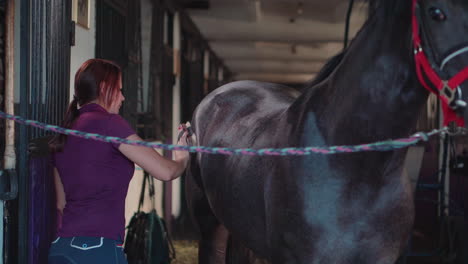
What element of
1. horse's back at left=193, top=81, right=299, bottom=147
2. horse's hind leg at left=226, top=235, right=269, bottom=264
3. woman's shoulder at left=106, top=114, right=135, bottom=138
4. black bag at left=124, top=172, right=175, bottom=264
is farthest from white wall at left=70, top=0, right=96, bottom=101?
woman's shoulder at left=106, top=114, right=135, bottom=138

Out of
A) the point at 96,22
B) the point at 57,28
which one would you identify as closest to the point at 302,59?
the point at 96,22

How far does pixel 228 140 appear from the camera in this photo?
269 centimetres

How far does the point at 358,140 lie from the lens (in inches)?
69.5

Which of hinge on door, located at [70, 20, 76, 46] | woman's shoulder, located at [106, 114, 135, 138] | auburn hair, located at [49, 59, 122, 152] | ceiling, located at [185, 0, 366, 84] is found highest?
ceiling, located at [185, 0, 366, 84]

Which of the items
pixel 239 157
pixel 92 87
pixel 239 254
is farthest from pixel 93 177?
pixel 239 254

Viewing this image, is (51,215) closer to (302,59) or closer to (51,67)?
(51,67)

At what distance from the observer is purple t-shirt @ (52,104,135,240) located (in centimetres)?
177

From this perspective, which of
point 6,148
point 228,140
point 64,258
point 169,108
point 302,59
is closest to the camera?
point 64,258

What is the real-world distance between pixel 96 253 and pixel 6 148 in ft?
2.17

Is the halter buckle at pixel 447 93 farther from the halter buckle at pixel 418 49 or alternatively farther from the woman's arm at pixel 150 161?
the woman's arm at pixel 150 161

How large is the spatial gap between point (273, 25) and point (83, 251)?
6.90 meters

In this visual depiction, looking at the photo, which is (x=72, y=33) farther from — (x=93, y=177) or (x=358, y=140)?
(x=358, y=140)

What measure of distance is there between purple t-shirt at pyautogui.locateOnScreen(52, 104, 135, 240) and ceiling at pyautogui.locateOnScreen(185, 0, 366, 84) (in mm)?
5111

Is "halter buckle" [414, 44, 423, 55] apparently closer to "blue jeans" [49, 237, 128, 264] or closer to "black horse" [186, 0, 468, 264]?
"black horse" [186, 0, 468, 264]
